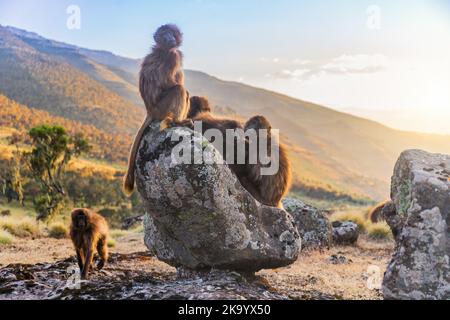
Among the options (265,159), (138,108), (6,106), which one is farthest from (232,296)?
(138,108)

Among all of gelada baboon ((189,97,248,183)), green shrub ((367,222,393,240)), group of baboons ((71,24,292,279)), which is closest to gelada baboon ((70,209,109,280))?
group of baboons ((71,24,292,279))

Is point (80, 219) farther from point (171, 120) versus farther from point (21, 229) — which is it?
point (21, 229)

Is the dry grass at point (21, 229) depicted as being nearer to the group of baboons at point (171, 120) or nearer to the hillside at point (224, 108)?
the group of baboons at point (171, 120)

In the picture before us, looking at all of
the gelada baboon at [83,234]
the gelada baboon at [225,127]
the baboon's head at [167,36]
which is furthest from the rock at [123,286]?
the baboon's head at [167,36]

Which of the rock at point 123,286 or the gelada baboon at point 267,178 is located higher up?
the gelada baboon at point 267,178

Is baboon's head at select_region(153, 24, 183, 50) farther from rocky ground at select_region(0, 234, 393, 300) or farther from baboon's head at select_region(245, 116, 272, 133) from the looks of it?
rocky ground at select_region(0, 234, 393, 300)

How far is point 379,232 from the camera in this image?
61.5ft

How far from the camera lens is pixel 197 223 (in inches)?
293

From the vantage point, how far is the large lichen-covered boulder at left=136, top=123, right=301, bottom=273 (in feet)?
23.7

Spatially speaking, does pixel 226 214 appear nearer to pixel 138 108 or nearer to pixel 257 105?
pixel 138 108

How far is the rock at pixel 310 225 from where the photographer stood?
1467cm

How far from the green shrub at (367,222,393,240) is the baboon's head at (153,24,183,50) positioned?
12.4 metres

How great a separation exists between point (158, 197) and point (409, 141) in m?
143

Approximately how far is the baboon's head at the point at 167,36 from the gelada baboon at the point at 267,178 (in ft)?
6.51
